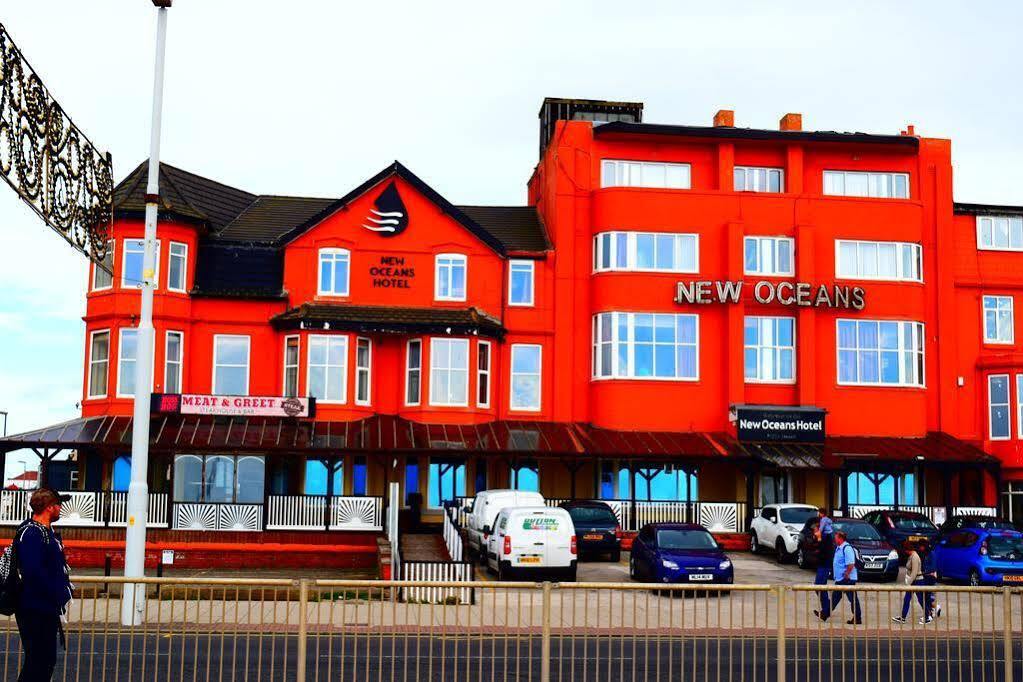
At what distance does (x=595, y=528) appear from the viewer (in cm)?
3141

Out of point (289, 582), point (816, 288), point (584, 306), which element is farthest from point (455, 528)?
point (289, 582)

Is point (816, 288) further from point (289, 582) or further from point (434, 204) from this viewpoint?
point (289, 582)

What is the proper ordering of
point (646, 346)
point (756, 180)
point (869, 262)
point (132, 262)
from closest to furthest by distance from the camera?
point (132, 262)
point (646, 346)
point (869, 262)
point (756, 180)

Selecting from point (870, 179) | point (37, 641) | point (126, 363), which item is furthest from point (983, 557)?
point (126, 363)

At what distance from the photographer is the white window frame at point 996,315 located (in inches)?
1634

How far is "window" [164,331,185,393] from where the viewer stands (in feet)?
124

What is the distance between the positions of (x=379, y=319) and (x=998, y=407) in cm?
2096

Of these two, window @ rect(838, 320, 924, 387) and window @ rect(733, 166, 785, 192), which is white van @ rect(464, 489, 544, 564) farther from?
window @ rect(733, 166, 785, 192)

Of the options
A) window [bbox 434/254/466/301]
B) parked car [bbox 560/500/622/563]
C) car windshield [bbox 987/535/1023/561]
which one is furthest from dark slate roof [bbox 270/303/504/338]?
car windshield [bbox 987/535/1023/561]

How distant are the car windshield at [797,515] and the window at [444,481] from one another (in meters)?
10.7

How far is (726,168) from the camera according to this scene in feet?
133

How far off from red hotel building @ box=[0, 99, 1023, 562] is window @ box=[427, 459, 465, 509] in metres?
0.08

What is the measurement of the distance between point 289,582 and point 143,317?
9.26 metres

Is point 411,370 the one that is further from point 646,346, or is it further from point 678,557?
point 678,557
